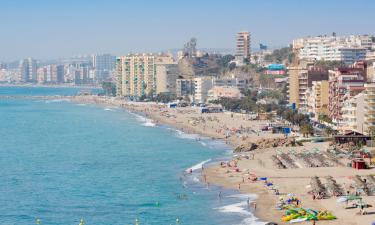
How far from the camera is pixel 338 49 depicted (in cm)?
11288

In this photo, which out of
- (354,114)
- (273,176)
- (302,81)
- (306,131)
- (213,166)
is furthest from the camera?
(302,81)

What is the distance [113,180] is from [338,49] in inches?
2990

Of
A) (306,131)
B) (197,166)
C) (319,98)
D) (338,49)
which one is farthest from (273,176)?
(338,49)

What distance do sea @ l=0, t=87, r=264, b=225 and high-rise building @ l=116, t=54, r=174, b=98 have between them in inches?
2302

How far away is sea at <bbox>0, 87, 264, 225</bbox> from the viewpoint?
107 ft

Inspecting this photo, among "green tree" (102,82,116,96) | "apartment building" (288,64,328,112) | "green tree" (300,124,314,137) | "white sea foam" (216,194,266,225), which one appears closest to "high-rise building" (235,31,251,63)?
"green tree" (102,82,116,96)

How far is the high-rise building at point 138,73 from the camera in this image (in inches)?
5364

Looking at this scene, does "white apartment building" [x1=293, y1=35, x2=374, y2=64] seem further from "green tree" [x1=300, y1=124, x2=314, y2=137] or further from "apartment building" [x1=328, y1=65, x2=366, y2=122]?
"green tree" [x1=300, y1=124, x2=314, y2=137]

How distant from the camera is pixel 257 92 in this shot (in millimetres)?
109062

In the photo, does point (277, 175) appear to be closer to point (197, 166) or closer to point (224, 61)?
point (197, 166)

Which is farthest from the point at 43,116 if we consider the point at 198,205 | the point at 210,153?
the point at 198,205

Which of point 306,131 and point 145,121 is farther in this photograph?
point 145,121

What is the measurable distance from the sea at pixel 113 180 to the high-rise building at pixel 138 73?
5847 cm

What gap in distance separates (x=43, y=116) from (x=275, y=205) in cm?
7352
